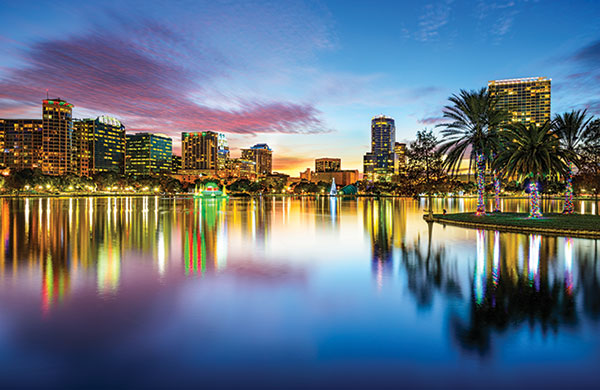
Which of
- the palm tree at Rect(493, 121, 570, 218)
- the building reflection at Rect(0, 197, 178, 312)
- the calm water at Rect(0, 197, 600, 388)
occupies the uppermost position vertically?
the palm tree at Rect(493, 121, 570, 218)

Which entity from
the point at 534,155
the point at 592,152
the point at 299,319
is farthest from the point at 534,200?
the point at 299,319

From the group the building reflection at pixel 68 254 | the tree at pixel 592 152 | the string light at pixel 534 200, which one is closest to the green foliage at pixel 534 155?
the string light at pixel 534 200

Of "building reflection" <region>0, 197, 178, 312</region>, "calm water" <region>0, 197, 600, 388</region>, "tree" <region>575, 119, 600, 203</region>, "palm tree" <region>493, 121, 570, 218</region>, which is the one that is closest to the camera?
"calm water" <region>0, 197, 600, 388</region>

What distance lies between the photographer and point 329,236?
25.0 meters

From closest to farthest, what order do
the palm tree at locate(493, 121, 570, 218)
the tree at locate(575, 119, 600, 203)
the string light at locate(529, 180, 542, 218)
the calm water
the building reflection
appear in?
the calm water, the building reflection, the string light at locate(529, 180, 542, 218), the palm tree at locate(493, 121, 570, 218), the tree at locate(575, 119, 600, 203)

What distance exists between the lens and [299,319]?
8820 millimetres

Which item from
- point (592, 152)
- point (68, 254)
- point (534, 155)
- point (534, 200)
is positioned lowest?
point (68, 254)

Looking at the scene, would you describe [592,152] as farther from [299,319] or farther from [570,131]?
[299,319]

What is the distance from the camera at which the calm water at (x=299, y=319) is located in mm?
6234

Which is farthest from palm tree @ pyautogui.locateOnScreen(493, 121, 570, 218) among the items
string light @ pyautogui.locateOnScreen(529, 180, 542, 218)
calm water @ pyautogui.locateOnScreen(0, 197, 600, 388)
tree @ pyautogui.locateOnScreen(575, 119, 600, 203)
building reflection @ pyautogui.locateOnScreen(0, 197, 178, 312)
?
building reflection @ pyautogui.locateOnScreen(0, 197, 178, 312)

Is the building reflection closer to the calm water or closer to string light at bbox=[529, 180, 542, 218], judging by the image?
the calm water

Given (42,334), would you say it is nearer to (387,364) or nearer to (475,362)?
(387,364)

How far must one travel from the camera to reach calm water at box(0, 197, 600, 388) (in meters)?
6.23

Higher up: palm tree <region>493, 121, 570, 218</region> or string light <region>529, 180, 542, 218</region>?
palm tree <region>493, 121, 570, 218</region>
